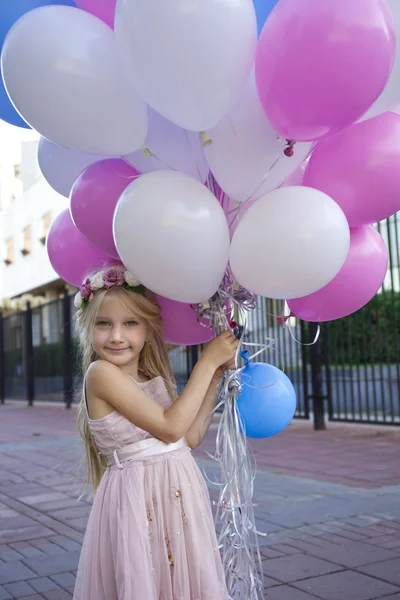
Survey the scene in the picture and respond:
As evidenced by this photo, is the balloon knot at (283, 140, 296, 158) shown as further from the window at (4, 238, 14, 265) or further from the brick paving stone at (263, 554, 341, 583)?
the window at (4, 238, 14, 265)

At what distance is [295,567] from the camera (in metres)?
3.10

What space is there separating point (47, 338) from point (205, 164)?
540 inches

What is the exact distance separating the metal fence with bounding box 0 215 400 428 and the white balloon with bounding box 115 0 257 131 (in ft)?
7.61

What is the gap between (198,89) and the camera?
1647 millimetres

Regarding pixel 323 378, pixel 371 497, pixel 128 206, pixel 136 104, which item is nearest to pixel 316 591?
pixel 371 497

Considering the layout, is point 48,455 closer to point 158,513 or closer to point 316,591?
point 316,591

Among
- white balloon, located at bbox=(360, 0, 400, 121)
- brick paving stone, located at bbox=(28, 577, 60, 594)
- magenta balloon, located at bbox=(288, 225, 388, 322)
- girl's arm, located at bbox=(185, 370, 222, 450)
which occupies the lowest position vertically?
brick paving stone, located at bbox=(28, 577, 60, 594)

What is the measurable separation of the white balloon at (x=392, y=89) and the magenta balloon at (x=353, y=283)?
0.38 m

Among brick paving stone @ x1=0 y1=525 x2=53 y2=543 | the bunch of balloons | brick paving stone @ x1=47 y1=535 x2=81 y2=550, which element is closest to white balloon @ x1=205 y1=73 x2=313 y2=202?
the bunch of balloons

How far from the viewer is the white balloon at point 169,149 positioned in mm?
1921

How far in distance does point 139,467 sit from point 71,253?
2.71 feet

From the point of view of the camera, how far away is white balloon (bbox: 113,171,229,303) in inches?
67.6

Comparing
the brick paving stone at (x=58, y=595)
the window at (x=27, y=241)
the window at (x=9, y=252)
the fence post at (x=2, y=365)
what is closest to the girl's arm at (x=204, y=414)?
the brick paving stone at (x=58, y=595)

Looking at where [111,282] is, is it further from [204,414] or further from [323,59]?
[323,59]
